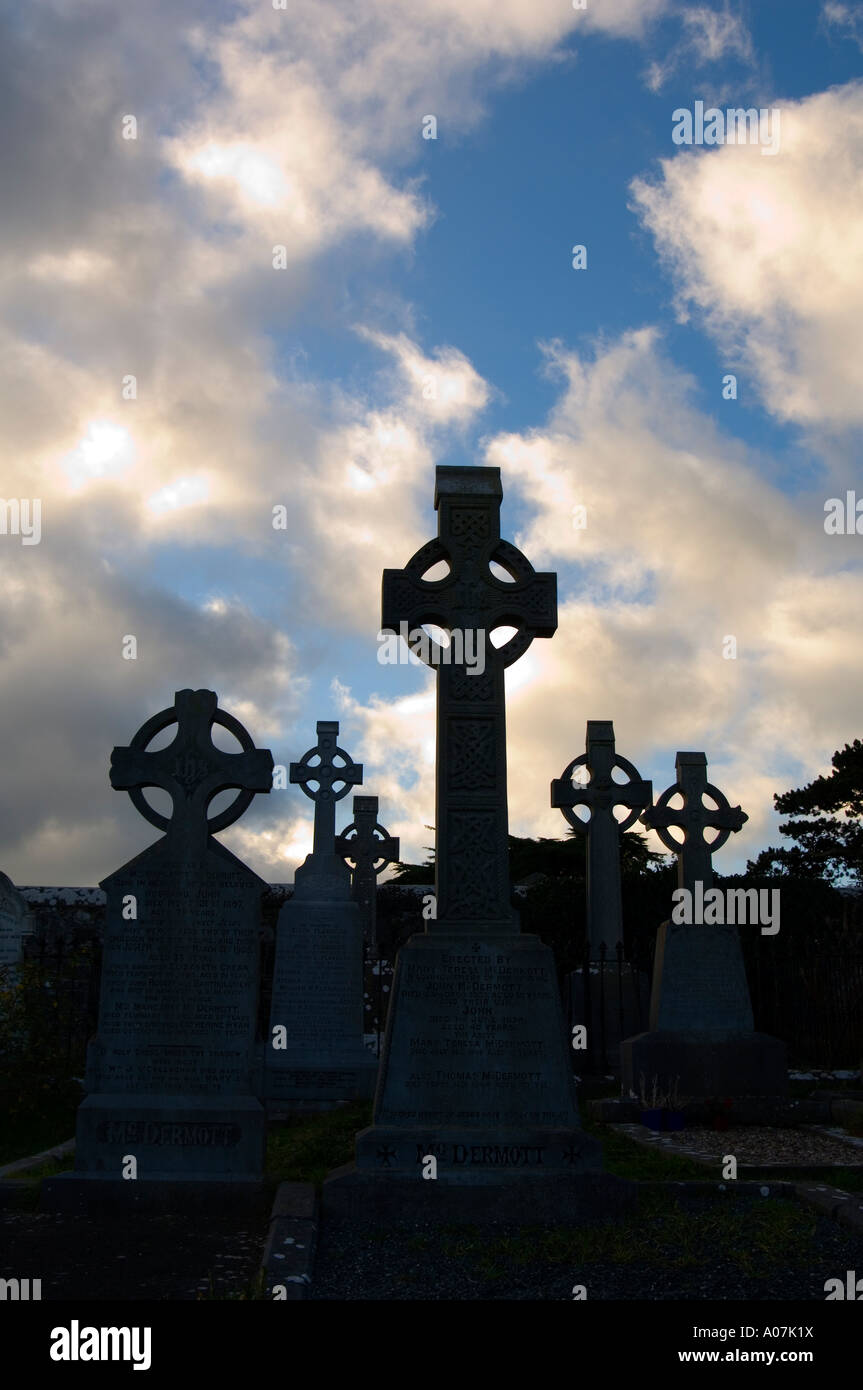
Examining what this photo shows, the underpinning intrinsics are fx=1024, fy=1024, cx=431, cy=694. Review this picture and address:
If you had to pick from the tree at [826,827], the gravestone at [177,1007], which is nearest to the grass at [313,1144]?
the gravestone at [177,1007]

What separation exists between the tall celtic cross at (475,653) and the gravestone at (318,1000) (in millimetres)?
6718

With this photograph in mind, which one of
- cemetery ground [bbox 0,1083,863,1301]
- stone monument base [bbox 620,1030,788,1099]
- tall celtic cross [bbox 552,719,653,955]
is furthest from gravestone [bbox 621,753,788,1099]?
cemetery ground [bbox 0,1083,863,1301]

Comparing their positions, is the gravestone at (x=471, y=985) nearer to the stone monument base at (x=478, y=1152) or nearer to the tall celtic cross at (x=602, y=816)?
the stone monument base at (x=478, y=1152)

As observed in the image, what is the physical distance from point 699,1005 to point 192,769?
24.5 feet

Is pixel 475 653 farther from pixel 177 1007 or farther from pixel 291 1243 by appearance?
pixel 291 1243

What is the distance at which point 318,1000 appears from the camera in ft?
45.0

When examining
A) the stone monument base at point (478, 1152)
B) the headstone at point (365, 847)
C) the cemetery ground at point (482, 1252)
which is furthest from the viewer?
the headstone at point (365, 847)

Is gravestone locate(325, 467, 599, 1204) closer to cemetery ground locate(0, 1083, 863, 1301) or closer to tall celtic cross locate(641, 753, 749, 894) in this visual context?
cemetery ground locate(0, 1083, 863, 1301)

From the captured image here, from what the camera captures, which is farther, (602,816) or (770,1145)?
(602,816)

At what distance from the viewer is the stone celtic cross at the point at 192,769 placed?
7.61m

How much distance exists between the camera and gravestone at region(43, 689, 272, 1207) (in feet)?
22.2

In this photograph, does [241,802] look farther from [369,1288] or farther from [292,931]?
[292,931]

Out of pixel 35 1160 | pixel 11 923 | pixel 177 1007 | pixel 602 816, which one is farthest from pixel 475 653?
pixel 11 923
